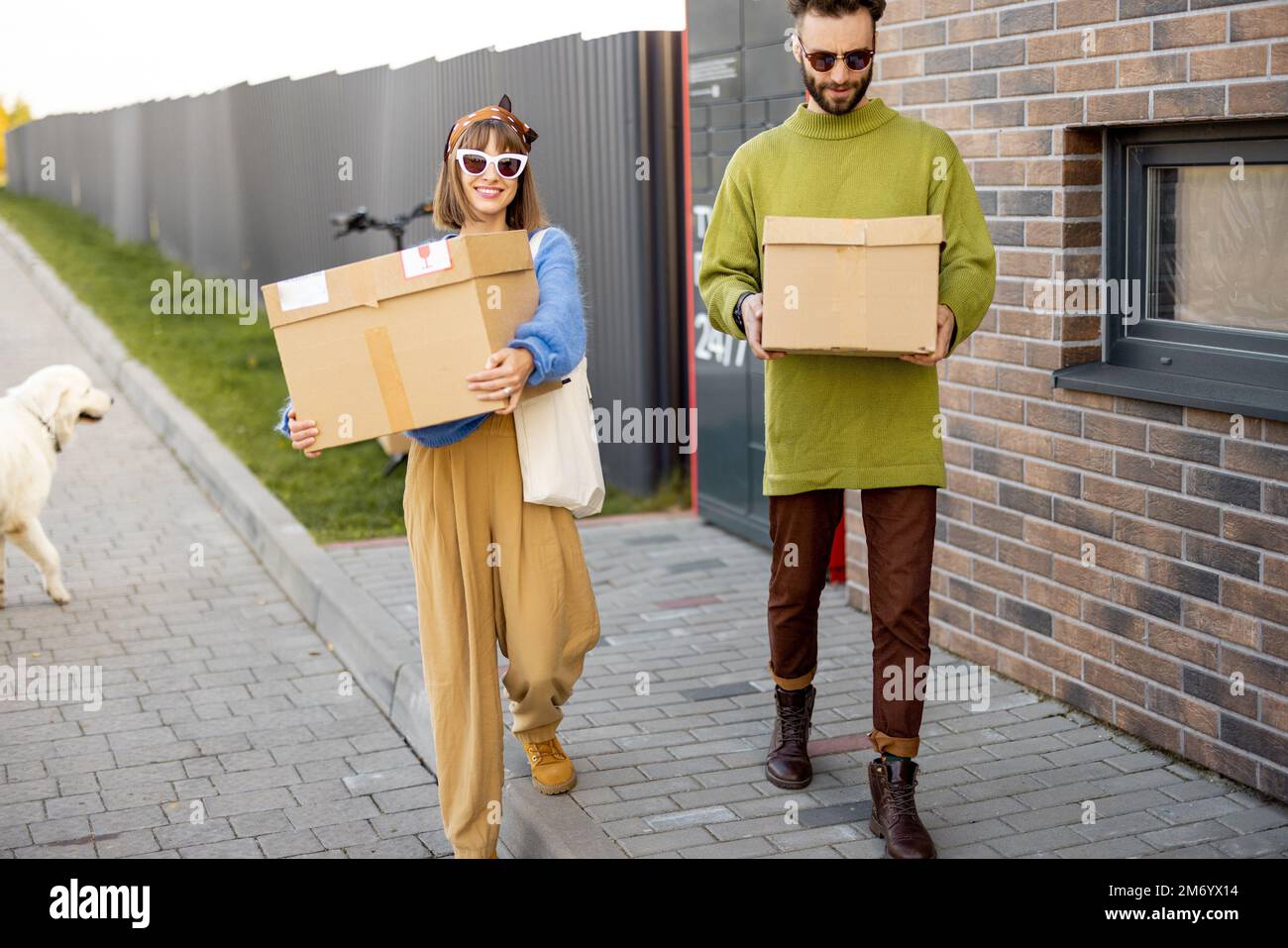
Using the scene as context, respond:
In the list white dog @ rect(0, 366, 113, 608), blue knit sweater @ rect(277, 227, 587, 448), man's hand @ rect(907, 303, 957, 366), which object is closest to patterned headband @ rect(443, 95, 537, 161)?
blue knit sweater @ rect(277, 227, 587, 448)

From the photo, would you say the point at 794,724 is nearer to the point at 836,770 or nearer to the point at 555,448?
the point at 836,770

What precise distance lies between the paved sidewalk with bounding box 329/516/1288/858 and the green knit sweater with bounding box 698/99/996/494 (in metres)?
0.98

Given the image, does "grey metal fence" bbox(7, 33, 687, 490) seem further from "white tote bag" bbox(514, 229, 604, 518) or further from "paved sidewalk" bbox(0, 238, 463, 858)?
"white tote bag" bbox(514, 229, 604, 518)

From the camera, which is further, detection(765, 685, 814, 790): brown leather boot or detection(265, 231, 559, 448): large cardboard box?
detection(765, 685, 814, 790): brown leather boot

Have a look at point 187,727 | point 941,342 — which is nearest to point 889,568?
point 941,342

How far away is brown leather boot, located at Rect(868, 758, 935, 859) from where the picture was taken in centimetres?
393

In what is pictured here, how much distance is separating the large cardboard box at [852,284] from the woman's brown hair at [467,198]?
809 mm

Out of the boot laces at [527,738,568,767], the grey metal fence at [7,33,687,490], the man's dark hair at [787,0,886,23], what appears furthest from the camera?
the grey metal fence at [7,33,687,490]

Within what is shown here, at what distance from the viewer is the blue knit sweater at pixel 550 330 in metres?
3.85

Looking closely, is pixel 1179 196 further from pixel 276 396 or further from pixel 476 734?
pixel 276 396

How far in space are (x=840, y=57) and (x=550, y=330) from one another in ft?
3.31

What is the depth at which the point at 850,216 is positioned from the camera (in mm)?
3914

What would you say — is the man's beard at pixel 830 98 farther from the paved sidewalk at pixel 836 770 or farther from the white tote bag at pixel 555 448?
the paved sidewalk at pixel 836 770

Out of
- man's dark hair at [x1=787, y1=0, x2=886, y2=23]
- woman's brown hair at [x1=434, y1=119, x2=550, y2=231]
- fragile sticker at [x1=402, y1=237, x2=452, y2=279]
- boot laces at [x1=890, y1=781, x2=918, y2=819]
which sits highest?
man's dark hair at [x1=787, y1=0, x2=886, y2=23]
